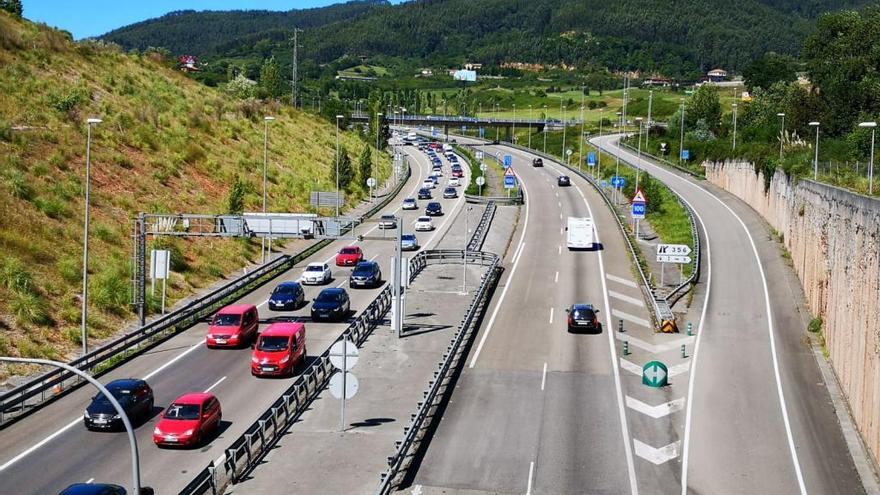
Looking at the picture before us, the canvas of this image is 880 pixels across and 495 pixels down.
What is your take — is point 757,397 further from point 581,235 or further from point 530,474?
point 581,235

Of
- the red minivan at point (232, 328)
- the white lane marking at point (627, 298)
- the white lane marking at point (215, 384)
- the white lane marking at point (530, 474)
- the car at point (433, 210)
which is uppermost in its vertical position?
the car at point (433, 210)

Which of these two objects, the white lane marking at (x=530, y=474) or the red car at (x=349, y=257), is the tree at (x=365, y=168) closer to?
the red car at (x=349, y=257)

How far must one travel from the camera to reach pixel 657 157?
5103 inches

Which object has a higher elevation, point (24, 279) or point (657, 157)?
point (657, 157)

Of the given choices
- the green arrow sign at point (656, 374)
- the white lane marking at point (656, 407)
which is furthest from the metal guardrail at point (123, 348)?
the green arrow sign at point (656, 374)

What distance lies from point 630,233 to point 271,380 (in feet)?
138

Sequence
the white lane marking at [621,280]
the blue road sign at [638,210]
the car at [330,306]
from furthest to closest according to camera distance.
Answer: the blue road sign at [638,210] → the white lane marking at [621,280] → the car at [330,306]

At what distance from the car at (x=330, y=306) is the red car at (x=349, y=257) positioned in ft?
49.7

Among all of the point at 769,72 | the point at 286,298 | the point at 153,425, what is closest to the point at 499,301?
the point at 286,298

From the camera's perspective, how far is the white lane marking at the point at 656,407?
3434cm

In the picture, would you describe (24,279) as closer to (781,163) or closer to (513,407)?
(513,407)

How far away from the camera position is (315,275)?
5591 centimetres

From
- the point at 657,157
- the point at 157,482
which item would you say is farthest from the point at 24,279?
the point at 657,157

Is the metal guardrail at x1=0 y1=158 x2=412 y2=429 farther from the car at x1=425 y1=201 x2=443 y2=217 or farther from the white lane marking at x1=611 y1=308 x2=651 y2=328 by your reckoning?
the car at x1=425 y1=201 x2=443 y2=217
